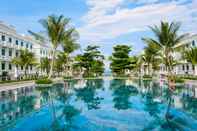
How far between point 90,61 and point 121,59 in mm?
7263

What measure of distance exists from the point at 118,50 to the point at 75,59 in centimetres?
1044

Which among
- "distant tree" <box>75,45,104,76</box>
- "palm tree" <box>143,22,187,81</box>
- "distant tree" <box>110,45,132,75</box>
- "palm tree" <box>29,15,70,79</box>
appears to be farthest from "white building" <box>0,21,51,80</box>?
"palm tree" <box>143,22,187,81</box>

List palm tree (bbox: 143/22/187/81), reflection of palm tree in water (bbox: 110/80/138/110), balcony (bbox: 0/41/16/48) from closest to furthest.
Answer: reflection of palm tree in water (bbox: 110/80/138/110) < palm tree (bbox: 143/22/187/81) < balcony (bbox: 0/41/16/48)

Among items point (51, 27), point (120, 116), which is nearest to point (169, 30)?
point (51, 27)

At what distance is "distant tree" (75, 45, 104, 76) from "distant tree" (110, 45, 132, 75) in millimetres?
3343

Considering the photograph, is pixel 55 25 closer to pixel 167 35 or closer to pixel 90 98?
pixel 167 35

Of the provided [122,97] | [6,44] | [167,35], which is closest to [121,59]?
[6,44]

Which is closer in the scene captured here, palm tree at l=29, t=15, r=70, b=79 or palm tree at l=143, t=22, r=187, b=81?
palm tree at l=143, t=22, r=187, b=81

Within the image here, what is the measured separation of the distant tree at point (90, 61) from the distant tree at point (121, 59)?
11.0 ft

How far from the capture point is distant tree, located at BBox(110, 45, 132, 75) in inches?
2463

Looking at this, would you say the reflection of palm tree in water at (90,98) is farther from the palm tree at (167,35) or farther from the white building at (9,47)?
the white building at (9,47)

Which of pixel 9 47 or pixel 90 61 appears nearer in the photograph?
pixel 9 47

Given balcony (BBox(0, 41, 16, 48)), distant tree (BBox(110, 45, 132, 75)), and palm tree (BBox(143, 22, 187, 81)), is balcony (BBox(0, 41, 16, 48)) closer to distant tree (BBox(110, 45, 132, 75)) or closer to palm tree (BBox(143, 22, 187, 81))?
palm tree (BBox(143, 22, 187, 81))

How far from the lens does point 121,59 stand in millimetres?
62625
